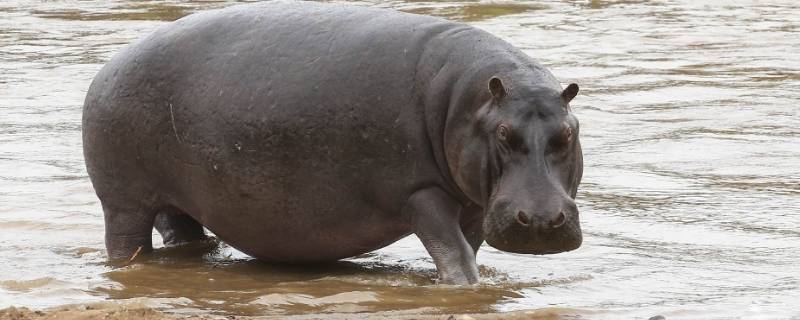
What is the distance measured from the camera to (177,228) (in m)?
7.71

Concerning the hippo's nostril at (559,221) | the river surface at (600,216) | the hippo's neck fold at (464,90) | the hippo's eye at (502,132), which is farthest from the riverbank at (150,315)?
the hippo's eye at (502,132)

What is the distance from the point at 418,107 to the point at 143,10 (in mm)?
14979

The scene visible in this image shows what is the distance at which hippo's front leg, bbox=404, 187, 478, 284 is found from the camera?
6473 mm

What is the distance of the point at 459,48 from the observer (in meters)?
6.59

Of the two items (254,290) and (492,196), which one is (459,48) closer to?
(492,196)

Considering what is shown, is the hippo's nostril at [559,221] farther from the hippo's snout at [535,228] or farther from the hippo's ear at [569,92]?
the hippo's ear at [569,92]

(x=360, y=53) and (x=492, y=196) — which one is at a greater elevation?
(x=360, y=53)

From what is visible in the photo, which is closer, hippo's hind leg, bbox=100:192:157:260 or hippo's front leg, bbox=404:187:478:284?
hippo's front leg, bbox=404:187:478:284

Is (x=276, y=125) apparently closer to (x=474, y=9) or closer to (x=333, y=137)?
(x=333, y=137)

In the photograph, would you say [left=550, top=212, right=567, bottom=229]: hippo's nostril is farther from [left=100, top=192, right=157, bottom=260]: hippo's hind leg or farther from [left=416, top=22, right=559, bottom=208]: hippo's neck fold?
[left=100, top=192, right=157, bottom=260]: hippo's hind leg

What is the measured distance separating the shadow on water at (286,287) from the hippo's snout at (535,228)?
288mm

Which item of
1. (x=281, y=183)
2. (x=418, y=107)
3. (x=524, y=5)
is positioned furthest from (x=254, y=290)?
(x=524, y=5)

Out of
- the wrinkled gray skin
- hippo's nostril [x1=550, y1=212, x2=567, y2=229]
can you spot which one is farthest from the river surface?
hippo's nostril [x1=550, y1=212, x2=567, y2=229]

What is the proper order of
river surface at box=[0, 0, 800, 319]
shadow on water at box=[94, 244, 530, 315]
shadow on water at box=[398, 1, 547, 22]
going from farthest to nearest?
shadow on water at box=[398, 1, 547, 22] → river surface at box=[0, 0, 800, 319] → shadow on water at box=[94, 244, 530, 315]
